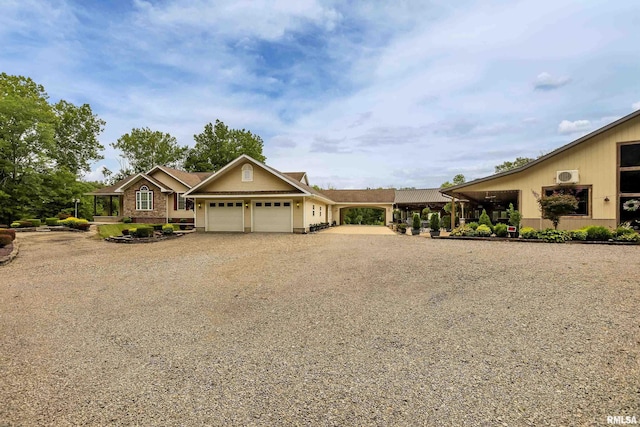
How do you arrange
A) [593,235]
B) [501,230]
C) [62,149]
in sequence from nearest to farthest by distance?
[593,235]
[501,230]
[62,149]

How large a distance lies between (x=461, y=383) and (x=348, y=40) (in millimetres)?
13517

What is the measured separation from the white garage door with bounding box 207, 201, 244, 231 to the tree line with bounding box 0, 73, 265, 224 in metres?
15.5

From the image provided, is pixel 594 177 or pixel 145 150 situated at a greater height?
pixel 145 150

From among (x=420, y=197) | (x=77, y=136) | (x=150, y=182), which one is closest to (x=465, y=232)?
(x=420, y=197)

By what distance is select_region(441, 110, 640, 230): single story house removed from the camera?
14.3m

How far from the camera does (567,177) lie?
15.2m

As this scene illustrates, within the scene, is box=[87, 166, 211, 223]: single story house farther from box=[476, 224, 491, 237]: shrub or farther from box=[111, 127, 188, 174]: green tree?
box=[476, 224, 491, 237]: shrub

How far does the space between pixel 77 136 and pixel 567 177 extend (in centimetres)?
4758

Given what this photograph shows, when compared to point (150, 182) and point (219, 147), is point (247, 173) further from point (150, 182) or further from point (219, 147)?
point (219, 147)

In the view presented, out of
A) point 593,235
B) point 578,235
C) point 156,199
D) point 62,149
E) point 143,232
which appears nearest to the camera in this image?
point 593,235

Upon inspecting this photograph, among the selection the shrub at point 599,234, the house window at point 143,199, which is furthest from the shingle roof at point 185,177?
the shrub at point 599,234

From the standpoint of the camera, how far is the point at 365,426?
2.59 metres

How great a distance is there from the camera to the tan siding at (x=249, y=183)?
68.7 ft

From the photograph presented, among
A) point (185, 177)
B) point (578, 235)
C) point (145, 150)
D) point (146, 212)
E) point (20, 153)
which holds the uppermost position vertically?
point (145, 150)
